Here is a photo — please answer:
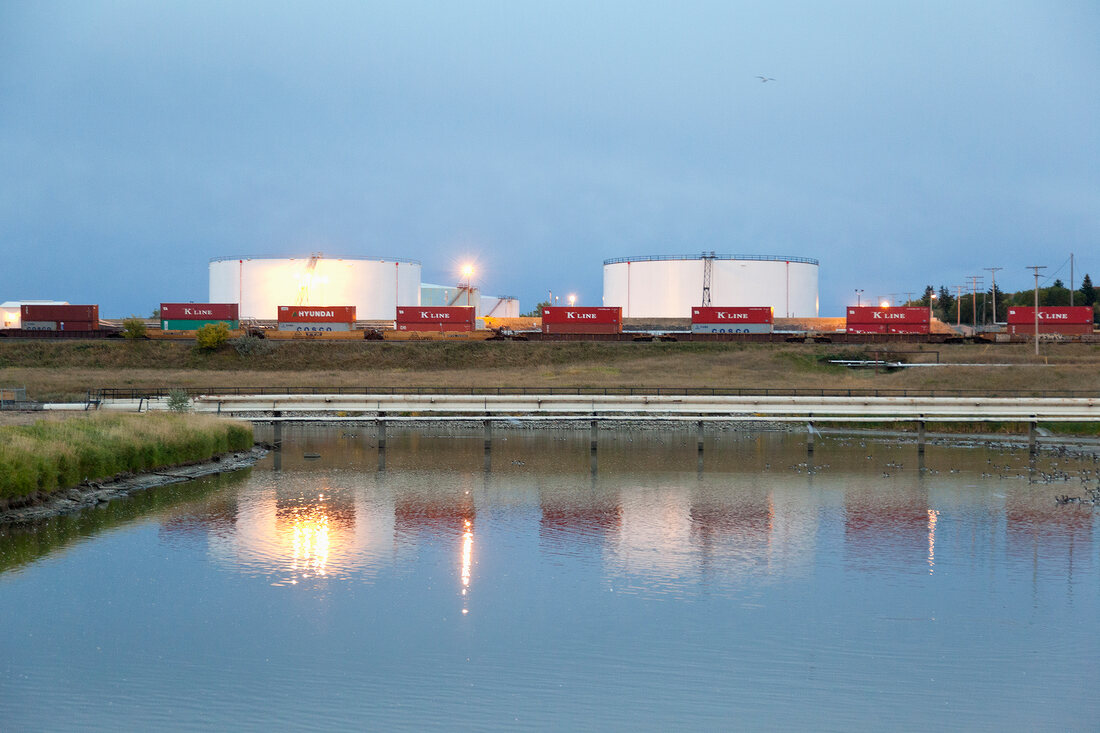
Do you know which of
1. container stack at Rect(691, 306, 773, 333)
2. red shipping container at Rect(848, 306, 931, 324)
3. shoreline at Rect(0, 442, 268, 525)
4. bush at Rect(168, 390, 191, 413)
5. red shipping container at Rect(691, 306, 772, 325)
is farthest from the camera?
red shipping container at Rect(691, 306, 772, 325)

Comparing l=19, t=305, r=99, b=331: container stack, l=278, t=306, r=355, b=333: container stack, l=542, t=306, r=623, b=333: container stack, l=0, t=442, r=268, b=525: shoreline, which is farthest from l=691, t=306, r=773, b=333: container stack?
l=0, t=442, r=268, b=525: shoreline

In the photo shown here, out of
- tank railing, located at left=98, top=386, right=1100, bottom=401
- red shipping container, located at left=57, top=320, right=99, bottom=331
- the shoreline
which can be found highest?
red shipping container, located at left=57, top=320, right=99, bottom=331

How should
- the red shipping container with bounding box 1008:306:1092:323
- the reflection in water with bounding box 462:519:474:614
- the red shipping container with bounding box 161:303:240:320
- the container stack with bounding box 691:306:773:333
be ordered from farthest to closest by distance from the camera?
the red shipping container with bounding box 161:303:240:320 < the container stack with bounding box 691:306:773:333 < the red shipping container with bounding box 1008:306:1092:323 < the reflection in water with bounding box 462:519:474:614

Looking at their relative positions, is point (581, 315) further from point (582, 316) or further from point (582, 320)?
point (582, 320)

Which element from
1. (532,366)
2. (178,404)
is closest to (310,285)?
(532,366)

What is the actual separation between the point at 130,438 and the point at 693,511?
19.4 meters

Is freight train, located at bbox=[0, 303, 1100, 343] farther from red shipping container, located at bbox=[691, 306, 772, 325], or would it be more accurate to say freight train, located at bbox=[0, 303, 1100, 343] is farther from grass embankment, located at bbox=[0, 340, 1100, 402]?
grass embankment, located at bbox=[0, 340, 1100, 402]

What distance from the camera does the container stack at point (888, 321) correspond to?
320 ft

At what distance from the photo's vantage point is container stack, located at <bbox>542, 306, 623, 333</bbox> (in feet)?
322

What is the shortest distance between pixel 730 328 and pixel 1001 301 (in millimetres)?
86723

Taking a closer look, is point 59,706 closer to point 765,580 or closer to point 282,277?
point 765,580

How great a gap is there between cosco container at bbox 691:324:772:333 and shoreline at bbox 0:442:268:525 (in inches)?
2437

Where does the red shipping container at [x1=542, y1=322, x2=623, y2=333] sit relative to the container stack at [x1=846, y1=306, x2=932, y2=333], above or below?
below

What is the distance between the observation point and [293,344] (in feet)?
305
